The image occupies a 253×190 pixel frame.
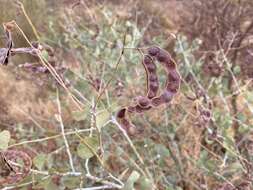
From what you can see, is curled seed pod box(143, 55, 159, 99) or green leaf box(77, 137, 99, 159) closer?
curled seed pod box(143, 55, 159, 99)

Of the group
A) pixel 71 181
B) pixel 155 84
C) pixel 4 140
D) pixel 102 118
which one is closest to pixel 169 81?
pixel 155 84

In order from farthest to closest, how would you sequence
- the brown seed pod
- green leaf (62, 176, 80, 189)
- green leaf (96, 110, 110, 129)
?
green leaf (62, 176, 80, 189), green leaf (96, 110, 110, 129), the brown seed pod

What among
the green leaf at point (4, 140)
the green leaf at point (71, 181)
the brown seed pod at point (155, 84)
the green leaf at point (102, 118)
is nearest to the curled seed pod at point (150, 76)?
the brown seed pod at point (155, 84)

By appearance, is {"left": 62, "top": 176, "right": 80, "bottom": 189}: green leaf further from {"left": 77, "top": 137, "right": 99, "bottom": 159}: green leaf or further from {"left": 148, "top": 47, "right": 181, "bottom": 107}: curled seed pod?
{"left": 148, "top": 47, "right": 181, "bottom": 107}: curled seed pod

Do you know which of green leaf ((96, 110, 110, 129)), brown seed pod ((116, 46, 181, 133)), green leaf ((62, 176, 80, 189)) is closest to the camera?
brown seed pod ((116, 46, 181, 133))

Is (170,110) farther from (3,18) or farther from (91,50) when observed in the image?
(3,18)

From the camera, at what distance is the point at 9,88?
14.3 feet

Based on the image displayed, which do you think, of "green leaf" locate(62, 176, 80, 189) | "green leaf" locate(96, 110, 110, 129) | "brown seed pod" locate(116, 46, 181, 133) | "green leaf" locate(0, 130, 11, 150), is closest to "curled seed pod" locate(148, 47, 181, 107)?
"brown seed pod" locate(116, 46, 181, 133)

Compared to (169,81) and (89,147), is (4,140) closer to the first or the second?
(89,147)

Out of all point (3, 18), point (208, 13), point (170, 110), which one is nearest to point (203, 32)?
point (208, 13)

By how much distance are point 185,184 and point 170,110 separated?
0.32 meters

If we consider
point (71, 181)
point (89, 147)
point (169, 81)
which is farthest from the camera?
point (71, 181)

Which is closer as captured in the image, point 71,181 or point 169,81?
point 169,81

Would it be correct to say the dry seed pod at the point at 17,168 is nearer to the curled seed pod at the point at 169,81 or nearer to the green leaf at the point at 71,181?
the green leaf at the point at 71,181
